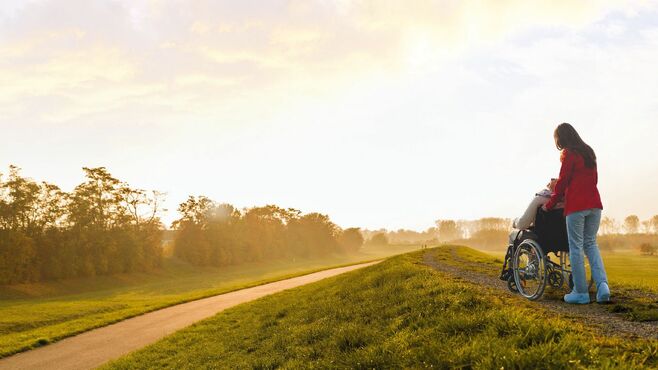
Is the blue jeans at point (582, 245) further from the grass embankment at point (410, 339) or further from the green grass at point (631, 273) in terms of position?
the green grass at point (631, 273)

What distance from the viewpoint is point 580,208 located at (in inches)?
322

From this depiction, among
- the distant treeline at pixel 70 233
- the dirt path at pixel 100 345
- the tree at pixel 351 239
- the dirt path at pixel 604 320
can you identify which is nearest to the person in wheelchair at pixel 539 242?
the dirt path at pixel 604 320

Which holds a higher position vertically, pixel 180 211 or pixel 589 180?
pixel 180 211

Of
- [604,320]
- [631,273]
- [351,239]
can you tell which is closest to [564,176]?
[604,320]

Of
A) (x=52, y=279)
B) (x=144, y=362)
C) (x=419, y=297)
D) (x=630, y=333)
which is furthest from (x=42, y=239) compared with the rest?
(x=630, y=333)

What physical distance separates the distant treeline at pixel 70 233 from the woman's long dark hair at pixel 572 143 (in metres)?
64.4

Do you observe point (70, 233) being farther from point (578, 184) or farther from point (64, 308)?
point (578, 184)

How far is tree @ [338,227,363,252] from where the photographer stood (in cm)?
15243

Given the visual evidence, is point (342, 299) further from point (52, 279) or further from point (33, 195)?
point (33, 195)

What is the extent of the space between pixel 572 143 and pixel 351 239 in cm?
14971

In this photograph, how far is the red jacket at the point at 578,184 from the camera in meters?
8.22

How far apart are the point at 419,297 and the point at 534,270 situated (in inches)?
114

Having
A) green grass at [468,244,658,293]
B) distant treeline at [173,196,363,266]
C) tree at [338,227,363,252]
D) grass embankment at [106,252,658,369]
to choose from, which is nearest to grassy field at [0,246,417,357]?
grass embankment at [106,252,658,369]

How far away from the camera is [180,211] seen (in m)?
86.1
